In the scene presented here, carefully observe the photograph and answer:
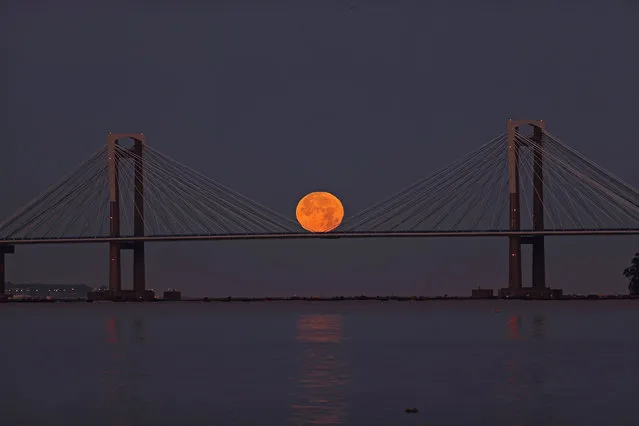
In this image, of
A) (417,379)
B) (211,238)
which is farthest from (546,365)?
(211,238)

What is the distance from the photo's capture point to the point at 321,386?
2734 centimetres

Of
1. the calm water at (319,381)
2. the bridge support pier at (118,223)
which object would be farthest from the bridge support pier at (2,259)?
the calm water at (319,381)

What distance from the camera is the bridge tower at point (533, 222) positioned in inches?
3780

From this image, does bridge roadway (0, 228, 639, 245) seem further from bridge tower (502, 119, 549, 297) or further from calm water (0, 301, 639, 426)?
A: calm water (0, 301, 639, 426)

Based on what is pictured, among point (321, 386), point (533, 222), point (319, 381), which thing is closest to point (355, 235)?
point (533, 222)

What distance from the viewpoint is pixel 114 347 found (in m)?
42.9

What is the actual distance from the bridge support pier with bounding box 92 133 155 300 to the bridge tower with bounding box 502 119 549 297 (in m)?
26.2

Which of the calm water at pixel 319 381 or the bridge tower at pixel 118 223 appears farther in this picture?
the bridge tower at pixel 118 223

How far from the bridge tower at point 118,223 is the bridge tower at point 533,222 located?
26199mm

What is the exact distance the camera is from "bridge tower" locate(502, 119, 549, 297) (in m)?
96.0

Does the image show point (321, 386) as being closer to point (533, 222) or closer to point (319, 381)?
point (319, 381)

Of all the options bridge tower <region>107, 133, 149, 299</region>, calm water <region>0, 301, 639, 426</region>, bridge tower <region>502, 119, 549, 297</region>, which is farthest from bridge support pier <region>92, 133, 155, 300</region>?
calm water <region>0, 301, 639, 426</region>

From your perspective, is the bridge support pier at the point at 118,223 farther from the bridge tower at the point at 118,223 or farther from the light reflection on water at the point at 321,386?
the light reflection on water at the point at 321,386

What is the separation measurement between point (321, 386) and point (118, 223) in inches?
2899
